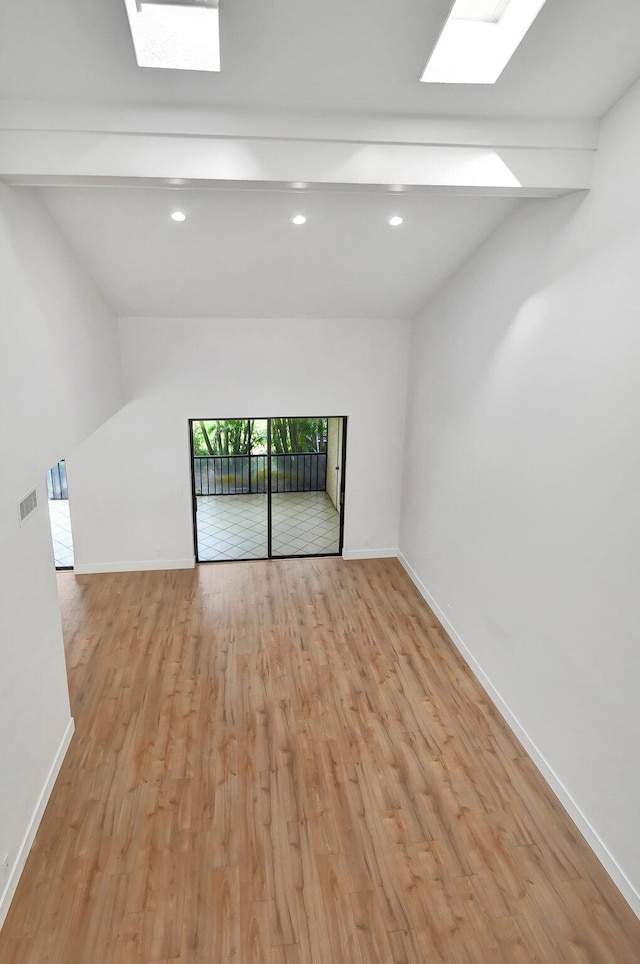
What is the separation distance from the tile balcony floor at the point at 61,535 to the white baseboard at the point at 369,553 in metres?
3.35

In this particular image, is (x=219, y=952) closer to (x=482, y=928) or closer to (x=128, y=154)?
(x=482, y=928)

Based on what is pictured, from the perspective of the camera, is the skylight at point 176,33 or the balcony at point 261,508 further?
the balcony at point 261,508

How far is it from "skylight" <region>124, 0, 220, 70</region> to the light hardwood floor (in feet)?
12.8

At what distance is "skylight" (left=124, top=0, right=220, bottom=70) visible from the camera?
2.12m

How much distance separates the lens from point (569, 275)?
3150mm

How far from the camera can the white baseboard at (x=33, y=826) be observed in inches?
104

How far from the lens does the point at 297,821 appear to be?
3.14m

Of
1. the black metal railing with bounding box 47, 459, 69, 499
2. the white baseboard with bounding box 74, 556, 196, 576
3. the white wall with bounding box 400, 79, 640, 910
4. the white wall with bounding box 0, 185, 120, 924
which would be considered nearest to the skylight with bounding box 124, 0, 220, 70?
the white wall with bounding box 0, 185, 120, 924

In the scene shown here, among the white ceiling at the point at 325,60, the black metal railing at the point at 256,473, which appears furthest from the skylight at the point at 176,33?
the black metal railing at the point at 256,473

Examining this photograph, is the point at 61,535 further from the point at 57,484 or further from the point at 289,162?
the point at 289,162

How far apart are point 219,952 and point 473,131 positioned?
426 centimetres

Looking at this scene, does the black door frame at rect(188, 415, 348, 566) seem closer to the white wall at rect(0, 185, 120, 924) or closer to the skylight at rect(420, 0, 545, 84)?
the white wall at rect(0, 185, 120, 924)

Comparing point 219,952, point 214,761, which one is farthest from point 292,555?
point 219,952

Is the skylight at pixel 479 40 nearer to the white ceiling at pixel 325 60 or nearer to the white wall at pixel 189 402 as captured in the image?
the white ceiling at pixel 325 60
